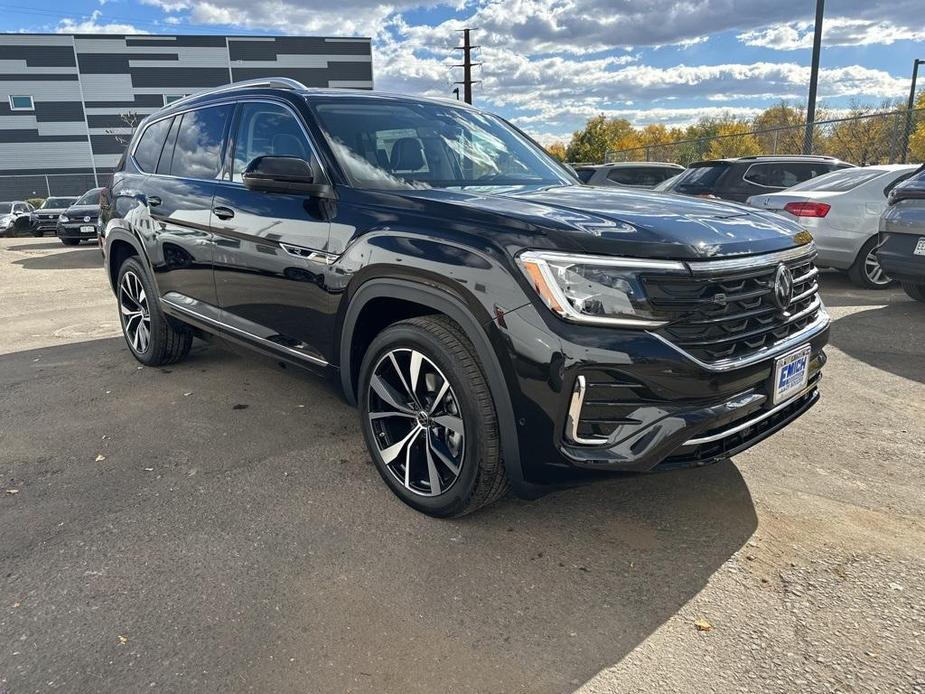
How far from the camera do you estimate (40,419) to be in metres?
4.14

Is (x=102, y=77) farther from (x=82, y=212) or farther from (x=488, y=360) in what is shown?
(x=488, y=360)

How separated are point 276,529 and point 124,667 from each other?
A: 0.85 m

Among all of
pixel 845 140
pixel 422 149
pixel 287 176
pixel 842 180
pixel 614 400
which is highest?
pixel 845 140

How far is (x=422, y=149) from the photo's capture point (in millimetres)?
3420

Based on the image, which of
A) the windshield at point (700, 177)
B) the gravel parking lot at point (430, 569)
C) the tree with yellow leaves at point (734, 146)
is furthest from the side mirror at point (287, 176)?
the tree with yellow leaves at point (734, 146)

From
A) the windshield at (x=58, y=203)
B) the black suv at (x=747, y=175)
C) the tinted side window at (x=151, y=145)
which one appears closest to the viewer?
the tinted side window at (x=151, y=145)

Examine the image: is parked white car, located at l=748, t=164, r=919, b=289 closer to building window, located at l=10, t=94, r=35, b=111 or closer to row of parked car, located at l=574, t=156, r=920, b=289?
row of parked car, located at l=574, t=156, r=920, b=289

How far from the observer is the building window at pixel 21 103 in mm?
48969

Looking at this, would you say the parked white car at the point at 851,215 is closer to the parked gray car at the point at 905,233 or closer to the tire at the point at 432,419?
the parked gray car at the point at 905,233

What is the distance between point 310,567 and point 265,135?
236 cm

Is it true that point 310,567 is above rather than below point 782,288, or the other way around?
below

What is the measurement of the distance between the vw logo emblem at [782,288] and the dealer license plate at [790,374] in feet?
0.67

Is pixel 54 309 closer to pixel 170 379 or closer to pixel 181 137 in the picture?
pixel 170 379

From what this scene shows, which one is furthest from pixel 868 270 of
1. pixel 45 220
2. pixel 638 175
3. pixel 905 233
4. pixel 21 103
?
pixel 21 103
